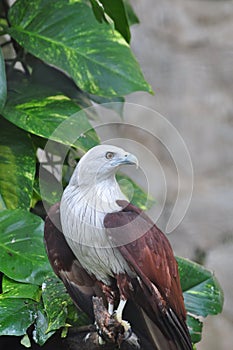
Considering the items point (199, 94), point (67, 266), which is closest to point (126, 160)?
point (67, 266)

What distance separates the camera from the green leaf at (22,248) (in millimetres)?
817

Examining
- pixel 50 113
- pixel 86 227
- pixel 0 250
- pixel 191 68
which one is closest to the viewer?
pixel 86 227

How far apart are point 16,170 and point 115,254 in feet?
1.26

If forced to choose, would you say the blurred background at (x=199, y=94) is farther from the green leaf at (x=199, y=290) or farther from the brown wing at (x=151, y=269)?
the brown wing at (x=151, y=269)

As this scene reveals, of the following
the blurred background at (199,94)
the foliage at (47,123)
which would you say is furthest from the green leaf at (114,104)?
the blurred background at (199,94)

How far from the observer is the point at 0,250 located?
2.73ft

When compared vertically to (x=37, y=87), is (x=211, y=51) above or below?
below

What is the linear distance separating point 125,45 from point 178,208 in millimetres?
471

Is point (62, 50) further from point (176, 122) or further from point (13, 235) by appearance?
point (176, 122)

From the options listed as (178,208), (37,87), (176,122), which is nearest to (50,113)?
(37,87)

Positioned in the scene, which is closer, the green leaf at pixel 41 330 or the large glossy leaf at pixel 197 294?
the green leaf at pixel 41 330

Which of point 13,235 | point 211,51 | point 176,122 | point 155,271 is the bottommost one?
point 176,122

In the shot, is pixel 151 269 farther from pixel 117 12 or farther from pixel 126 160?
pixel 117 12

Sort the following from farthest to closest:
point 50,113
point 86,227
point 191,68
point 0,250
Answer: point 191,68
point 50,113
point 0,250
point 86,227
